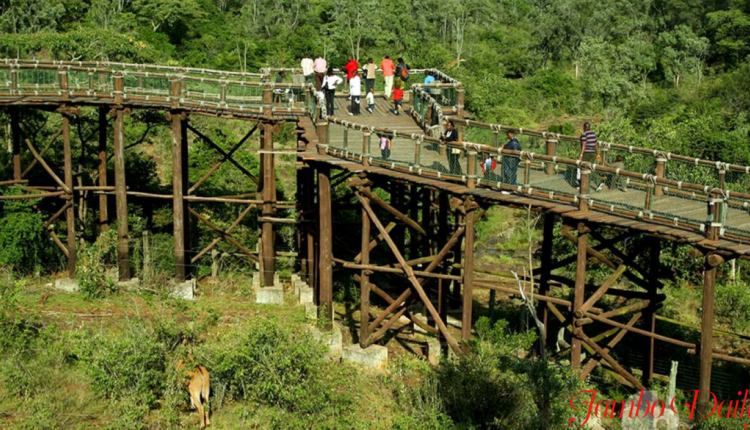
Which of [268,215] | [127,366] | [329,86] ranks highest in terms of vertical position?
[329,86]

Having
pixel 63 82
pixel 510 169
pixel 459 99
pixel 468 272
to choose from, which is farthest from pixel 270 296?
pixel 510 169

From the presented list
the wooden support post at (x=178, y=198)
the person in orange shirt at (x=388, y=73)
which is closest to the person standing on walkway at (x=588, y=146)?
the person in orange shirt at (x=388, y=73)

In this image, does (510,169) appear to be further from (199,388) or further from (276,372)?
(199,388)

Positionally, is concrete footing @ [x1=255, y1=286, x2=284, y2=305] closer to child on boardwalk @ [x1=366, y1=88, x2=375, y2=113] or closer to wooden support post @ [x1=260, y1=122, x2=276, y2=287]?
wooden support post @ [x1=260, y1=122, x2=276, y2=287]

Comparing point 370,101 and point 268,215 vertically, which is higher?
point 370,101

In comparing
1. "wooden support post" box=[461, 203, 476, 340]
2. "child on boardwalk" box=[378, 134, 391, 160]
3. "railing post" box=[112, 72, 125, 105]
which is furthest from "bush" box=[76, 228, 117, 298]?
"wooden support post" box=[461, 203, 476, 340]

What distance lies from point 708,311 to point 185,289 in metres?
15.5

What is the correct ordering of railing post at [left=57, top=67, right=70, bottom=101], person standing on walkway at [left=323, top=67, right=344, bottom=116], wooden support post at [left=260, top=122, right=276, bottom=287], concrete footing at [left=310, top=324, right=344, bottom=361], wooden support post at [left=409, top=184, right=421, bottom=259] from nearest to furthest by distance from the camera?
1. concrete footing at [left=310, top=324, right=344, bottom=361]
2. person standing on walkway at [left=323, top=67, right=344, bottom=116]
3. wooden support post at [left=409, top=184, right=421, bottom=259]
4. railing post at [left=57, top=67, right=70, bottom=101]
5. wooden support post at [left=260, top=122, right=276, bottom=287]

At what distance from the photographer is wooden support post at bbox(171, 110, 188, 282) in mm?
28750

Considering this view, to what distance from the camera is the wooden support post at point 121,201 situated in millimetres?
29047

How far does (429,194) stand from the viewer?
2728 centimetres

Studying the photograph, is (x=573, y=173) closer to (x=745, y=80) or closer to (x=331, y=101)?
(x=331, y=101)

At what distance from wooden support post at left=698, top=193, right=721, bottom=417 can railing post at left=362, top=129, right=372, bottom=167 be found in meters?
7.87

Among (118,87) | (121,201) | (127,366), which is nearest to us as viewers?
(127,366)
